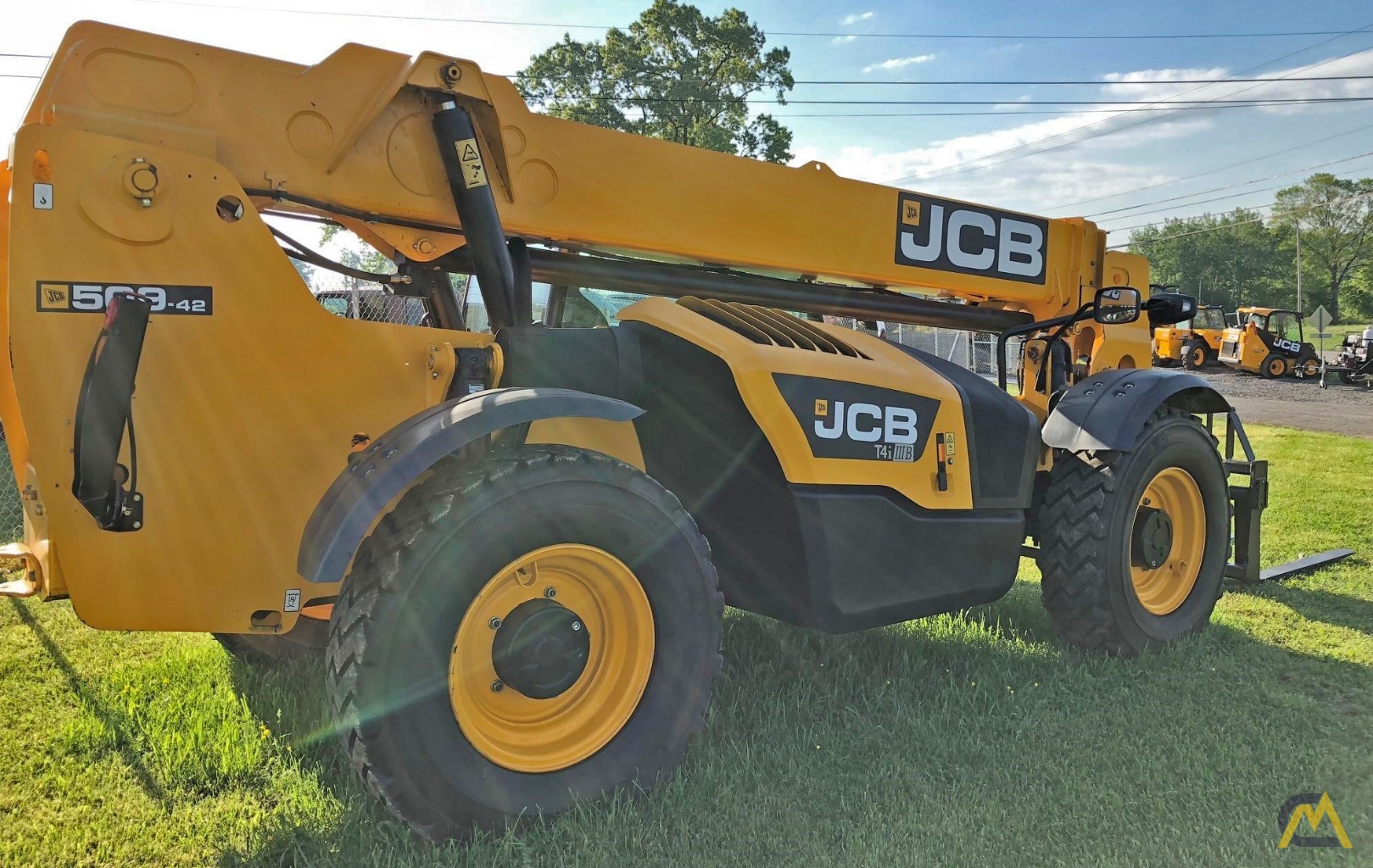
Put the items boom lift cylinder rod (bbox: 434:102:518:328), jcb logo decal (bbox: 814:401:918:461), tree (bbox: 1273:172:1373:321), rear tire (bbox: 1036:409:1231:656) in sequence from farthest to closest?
1. tree (bbox: 1273:172:1373:321)
2. rear tire (bbox: 1036:409:1231:656)
3. jcb logo decal (bbox: 814:401:918:461)
4. boom lift cylinder rod (bbox: 434:102:518:328)

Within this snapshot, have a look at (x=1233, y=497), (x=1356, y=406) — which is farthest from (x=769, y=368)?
(x=1356, y=406)

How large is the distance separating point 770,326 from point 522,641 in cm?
162

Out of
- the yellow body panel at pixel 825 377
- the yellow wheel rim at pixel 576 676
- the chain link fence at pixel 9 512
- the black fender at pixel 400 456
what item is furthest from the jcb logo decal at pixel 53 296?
the chain link fence at pixel 9 512

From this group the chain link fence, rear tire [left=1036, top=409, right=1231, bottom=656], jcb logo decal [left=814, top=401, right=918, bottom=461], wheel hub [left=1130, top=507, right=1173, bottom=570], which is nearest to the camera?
jcb logo decal [left=814, top=401, right=918, bottom=461]

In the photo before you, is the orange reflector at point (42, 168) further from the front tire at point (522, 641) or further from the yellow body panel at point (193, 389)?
the front tire at point (522, 641)

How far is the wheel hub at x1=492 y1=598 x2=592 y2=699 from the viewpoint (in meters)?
2.57

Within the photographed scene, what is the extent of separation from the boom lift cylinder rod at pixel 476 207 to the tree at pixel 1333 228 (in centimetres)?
9001

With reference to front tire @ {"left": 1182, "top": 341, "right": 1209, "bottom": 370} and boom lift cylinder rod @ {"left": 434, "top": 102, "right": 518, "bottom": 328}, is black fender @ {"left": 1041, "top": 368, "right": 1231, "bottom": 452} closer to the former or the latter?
boom lift cylinder rod @ {"left": 434, "top": 102, "right": 518, "bottom": 328}

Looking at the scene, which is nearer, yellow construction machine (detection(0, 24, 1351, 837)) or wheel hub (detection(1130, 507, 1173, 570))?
yellow construction machine (detection(0, 24, 1351, 837))

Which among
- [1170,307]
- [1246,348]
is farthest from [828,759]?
[1246,348]

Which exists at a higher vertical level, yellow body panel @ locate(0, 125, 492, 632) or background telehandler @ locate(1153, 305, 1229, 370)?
background telehandler @ locate(1153, 305, 1229, 370)

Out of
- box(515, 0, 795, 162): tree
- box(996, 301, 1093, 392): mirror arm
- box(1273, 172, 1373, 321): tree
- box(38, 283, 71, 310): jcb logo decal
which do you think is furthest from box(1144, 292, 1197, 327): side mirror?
box(1273, 172, 1373, 321): tree

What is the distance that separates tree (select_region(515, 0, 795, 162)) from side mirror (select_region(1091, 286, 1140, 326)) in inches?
1072

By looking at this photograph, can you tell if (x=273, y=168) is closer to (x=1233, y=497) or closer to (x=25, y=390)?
(x=25, y=390)
